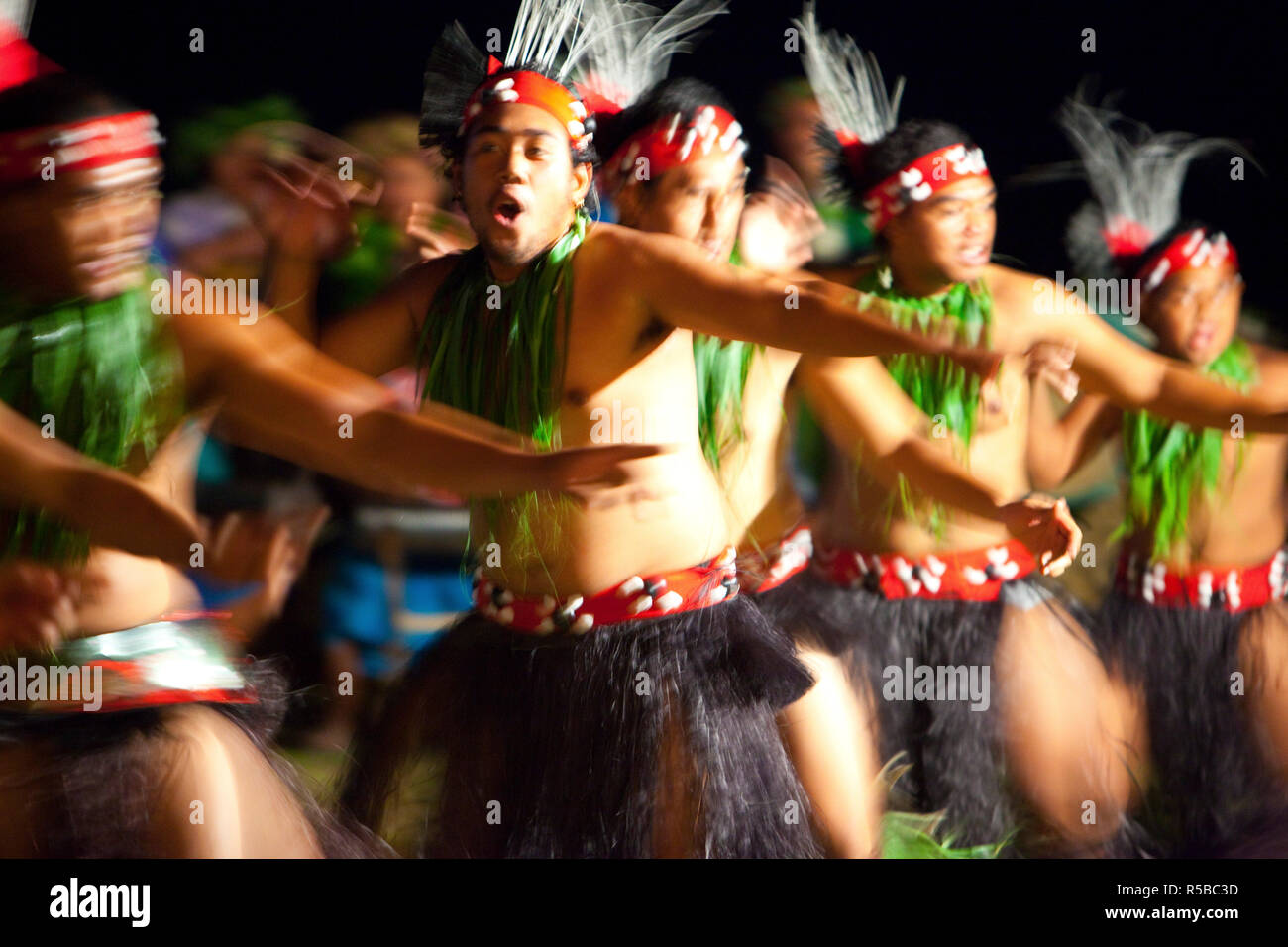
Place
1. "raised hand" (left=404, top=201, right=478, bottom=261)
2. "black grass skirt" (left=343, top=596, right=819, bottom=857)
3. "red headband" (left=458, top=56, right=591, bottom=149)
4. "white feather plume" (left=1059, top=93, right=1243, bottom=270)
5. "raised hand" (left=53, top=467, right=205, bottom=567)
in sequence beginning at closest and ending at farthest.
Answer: "raised hand" (left=53, top=467, right=205, bottom=567) < "black grass skirt" (left=343, top=596, right=819, bottom=857) < "red headband" (left=458, top=56, right=591, bottom=149) < "raised hand" (left=404, top=201, right=478, bottom=261) < "white feather plume" (left=1059, top=93, right=1243, bottom=270)

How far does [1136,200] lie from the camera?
2838 millimetres

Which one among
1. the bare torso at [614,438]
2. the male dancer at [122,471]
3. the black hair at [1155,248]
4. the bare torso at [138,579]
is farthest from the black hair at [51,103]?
the black hair at [1155,248]

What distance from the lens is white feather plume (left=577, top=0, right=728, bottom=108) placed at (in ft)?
7.56

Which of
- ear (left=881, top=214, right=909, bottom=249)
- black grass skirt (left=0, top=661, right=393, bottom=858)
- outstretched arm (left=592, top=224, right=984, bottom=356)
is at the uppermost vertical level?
ear (left=881, top=214, right=909, bottom=249)

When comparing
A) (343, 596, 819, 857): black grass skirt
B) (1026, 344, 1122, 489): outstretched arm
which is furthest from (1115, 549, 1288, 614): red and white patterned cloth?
(343, 596, 819, 857): black grass skirt

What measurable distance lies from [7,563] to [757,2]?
1703 millimetres

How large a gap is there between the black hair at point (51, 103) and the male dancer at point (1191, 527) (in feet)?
6.28

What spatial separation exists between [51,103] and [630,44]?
39.2 inches

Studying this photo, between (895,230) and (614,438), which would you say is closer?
(614,438)

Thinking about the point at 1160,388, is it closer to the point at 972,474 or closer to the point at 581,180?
the point at 972,474

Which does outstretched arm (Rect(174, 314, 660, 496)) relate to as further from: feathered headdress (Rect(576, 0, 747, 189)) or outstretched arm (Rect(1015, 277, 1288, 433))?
outstretched arm (Rect(1015, 277, 1288, 433))

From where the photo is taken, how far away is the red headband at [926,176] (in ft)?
8.44

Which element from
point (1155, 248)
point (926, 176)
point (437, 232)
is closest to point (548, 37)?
point (437, 232)

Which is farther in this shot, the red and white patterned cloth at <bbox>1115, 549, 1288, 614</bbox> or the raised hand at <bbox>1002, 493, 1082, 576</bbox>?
the red and white patterned cloth at <bbox>1115, 549, 1288, 614</bbox>
